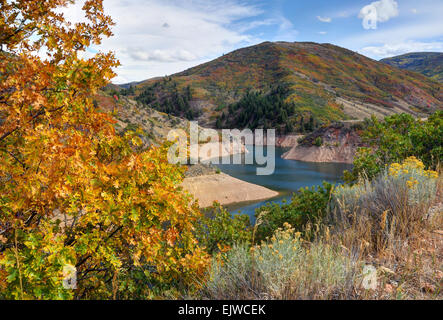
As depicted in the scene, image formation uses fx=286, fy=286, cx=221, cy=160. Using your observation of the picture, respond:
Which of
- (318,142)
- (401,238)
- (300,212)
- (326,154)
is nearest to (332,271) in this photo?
(401,238)

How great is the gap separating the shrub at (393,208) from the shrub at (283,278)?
5.62ft

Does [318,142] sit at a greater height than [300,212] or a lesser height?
greater

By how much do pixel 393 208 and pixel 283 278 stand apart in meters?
4.02

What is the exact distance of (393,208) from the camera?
20.4 ft

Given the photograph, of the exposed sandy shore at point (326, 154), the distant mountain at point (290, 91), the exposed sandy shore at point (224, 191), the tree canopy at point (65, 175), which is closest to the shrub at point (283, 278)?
the tree canopy at point (65, 175)

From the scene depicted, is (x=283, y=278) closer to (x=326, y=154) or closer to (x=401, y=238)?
(x=401, y=238)

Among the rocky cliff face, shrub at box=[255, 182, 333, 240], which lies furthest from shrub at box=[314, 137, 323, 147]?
shrub at box=[255, 182, 333, 240]

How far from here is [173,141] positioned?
463 cm

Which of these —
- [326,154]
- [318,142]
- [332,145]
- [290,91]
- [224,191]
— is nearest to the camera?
[224,191]

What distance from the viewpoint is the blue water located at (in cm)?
3273
